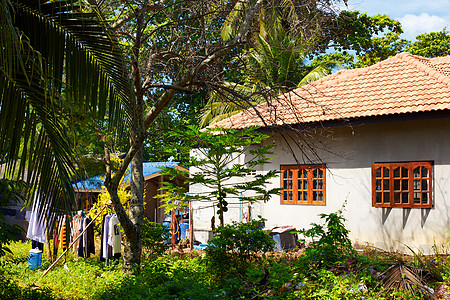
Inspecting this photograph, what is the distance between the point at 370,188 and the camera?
11008 mm

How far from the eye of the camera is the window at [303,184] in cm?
1191

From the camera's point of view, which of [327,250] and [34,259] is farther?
[34,259]

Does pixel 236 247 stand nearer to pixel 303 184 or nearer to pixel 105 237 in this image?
pixel 105 237

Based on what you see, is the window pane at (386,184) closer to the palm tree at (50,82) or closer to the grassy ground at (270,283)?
the grassy ground at (270,283)

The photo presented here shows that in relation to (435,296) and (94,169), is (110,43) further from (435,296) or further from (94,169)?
(94,169)

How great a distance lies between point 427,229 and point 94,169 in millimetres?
8377

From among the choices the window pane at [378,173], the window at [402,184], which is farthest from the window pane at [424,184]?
the window pane at [378,173]

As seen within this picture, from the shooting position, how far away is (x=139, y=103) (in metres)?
7.60

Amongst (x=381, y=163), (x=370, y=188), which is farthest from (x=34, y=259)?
(x=381, y=163)

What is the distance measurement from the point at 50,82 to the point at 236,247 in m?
4.08

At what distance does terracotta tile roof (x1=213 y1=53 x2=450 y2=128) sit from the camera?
1034 centimetres

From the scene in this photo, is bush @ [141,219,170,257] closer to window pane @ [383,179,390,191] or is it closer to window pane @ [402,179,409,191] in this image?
window pane @ [383,179,390,191]

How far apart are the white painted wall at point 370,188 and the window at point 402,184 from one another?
0.43 ft

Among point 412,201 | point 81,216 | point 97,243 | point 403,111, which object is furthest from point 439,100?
point 97,243
